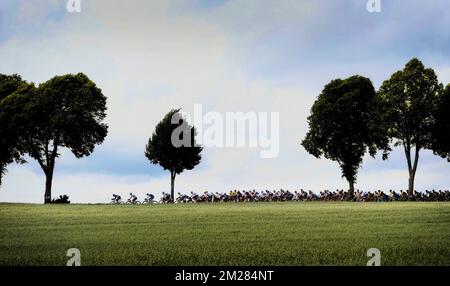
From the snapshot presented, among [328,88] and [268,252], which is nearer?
[268,252]

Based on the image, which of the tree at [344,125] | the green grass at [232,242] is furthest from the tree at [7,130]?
the green grass at [232,242]

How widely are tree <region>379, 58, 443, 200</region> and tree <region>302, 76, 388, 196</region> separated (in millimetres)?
3622

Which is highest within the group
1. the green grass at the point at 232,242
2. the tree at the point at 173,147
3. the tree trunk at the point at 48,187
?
the tree at the point at 173,147

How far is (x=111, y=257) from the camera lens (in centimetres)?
1286

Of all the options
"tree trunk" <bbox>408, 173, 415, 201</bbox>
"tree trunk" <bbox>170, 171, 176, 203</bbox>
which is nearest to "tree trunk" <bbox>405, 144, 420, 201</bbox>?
"tree trunk" <bbox>408, 173, 415, 201</bbox>

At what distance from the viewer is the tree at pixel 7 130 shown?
176 ft

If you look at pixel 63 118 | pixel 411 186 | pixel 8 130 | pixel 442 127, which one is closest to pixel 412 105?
pixel 442 127

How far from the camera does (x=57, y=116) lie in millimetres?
51750

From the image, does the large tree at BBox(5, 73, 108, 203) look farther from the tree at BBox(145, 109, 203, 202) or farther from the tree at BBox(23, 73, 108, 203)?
the tree at BBox(145, 109, 203, 202)

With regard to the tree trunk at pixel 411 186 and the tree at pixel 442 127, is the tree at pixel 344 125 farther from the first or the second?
the tree trunk at pixel 411 186
